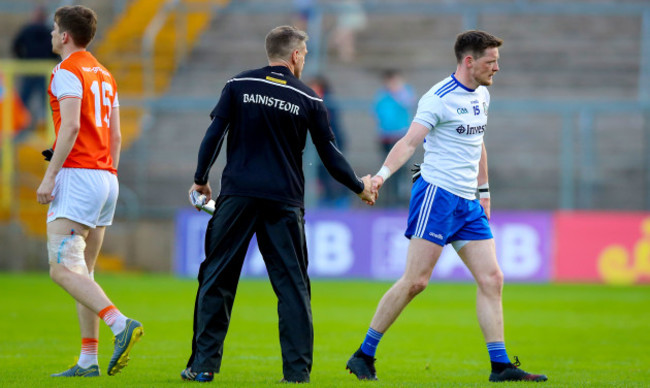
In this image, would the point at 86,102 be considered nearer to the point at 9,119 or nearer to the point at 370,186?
the point at 370,186

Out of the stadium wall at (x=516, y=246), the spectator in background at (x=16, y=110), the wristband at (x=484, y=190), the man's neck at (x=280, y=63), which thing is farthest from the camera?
the spectator in background at (x=16, y=110)

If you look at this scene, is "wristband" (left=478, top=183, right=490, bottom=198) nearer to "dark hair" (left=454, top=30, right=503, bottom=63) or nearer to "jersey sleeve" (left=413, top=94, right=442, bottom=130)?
"jersey sleeve" (left=413, top=94, right=442, bottom=130)

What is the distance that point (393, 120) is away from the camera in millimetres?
18297

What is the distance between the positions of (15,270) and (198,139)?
14.8ft

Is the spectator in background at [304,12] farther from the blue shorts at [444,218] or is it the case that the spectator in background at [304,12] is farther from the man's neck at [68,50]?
the blue shorts at [444,218]

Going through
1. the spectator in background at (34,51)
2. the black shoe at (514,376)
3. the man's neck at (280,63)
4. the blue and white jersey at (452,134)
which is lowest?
the black shoe at (514,376)

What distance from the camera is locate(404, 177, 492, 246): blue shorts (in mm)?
7270

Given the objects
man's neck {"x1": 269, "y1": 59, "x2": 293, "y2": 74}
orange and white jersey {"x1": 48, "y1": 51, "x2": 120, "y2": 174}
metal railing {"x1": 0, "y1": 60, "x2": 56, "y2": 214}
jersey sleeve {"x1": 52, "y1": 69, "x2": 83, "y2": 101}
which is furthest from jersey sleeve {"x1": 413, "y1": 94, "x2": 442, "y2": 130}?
metal railing {"x1": 0, "y1": 60, "x2": 56, "y2": 214}

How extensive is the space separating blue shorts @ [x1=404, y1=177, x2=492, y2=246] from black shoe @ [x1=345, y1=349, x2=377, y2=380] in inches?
36.1

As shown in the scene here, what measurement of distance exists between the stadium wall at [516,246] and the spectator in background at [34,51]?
12.3ft

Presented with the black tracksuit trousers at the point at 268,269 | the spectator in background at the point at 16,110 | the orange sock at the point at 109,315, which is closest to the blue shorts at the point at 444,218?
the black tracksuit trousers at the point at 268,269

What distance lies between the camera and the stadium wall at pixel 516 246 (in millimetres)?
17328

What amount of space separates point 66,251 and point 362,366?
218cm

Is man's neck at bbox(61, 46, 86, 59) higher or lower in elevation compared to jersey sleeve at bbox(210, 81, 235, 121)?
higher
